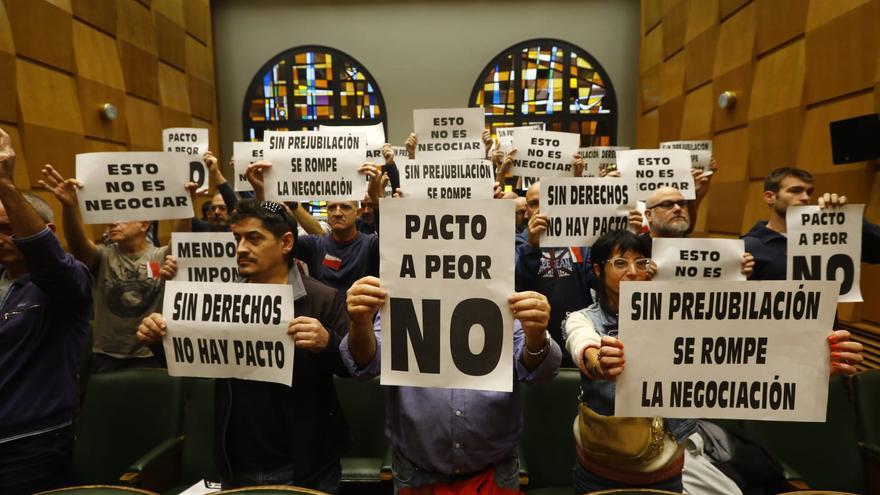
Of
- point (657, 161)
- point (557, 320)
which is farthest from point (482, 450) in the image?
point (657, 161)

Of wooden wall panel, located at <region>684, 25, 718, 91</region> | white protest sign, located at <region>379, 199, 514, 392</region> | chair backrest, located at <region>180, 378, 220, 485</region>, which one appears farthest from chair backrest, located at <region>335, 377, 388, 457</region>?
wooden wall panel, located at <region>684, 25, 718, 91</region>

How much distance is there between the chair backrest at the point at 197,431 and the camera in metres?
2.17

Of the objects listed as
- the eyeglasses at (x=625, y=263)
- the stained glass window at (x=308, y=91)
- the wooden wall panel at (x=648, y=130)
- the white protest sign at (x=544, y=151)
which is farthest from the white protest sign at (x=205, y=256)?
the wooden wall panel at (x=648, y=130)

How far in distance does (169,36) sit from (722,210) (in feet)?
22.2

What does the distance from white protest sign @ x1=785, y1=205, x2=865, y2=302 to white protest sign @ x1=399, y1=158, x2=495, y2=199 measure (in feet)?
5.36

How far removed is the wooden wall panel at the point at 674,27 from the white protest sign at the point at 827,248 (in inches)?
171

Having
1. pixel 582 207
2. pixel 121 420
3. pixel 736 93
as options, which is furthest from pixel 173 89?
pixel 736 93

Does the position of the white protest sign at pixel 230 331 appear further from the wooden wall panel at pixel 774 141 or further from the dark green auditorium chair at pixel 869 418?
the wooden wall panel at pixel 774 141

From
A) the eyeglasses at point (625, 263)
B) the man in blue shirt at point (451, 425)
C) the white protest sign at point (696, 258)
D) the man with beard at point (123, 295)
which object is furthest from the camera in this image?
the man with beard at point (123, 295)

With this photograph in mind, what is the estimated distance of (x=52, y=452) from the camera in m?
1.64

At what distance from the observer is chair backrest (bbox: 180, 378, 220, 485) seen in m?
2.17

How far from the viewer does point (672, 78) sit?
5895 mm

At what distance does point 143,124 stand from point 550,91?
5590 millimetres

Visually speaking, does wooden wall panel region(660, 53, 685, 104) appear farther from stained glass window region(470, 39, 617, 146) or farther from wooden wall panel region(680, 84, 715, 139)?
stained glass window region(470, 39, 617, 146)
